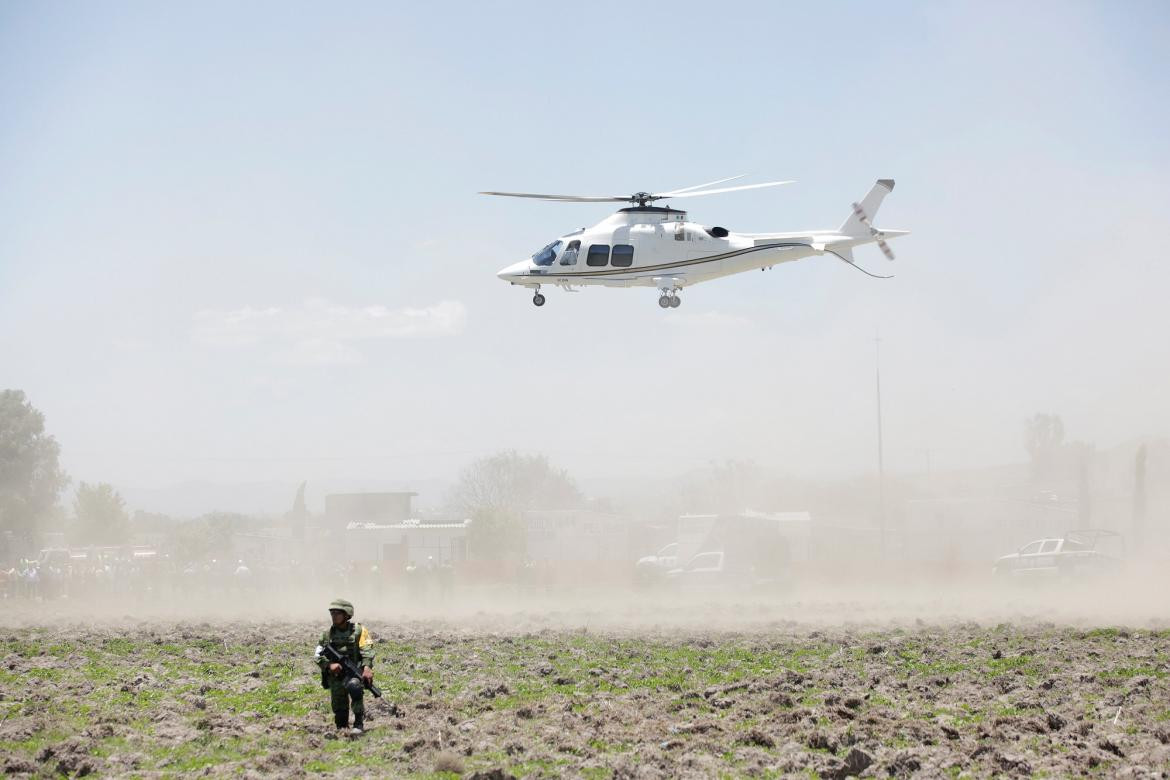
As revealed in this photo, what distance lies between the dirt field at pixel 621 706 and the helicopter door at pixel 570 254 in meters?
11.3

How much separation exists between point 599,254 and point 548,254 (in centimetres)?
157

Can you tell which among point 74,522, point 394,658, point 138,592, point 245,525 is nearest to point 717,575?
point 394,658

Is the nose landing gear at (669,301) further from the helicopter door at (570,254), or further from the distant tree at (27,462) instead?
the distant tree at (27,462)

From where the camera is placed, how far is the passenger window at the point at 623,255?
1260 inches

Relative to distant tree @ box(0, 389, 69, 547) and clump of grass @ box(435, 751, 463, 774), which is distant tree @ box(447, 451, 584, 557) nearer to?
distant tree @ box(0, 389, 69, 547)

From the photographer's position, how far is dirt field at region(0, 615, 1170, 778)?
46.5 ft

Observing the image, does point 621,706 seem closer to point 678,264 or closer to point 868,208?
point 678,264

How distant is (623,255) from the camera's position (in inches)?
1262

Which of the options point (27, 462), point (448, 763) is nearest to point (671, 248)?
point (448, 763)

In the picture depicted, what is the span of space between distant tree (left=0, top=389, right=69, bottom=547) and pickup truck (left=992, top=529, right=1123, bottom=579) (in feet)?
269

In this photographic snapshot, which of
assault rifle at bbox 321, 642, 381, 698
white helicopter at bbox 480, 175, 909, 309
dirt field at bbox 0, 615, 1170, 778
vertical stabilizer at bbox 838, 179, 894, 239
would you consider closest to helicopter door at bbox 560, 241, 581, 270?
white helicopter at bbox 480, 175, 909, 309

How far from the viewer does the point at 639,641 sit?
26.6 meters

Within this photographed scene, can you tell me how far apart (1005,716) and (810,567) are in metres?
32.6

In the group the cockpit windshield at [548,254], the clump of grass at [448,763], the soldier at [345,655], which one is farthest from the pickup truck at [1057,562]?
the clump of grass at [448,763]
